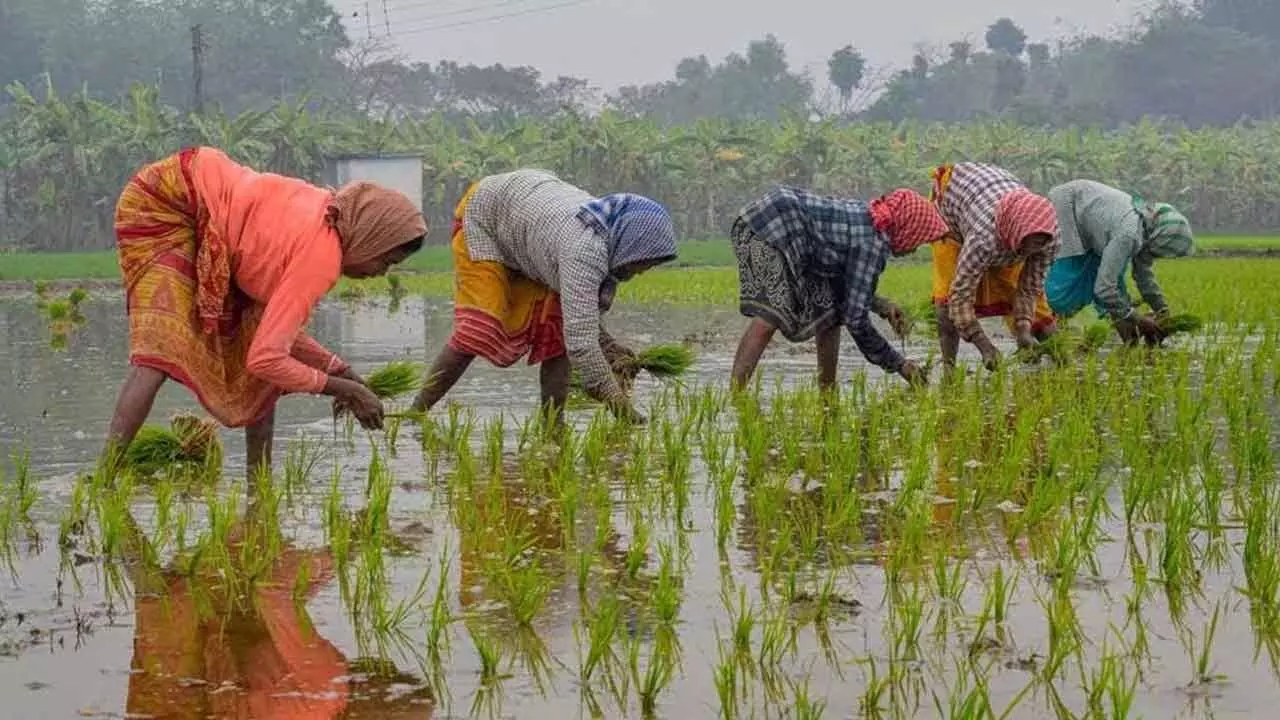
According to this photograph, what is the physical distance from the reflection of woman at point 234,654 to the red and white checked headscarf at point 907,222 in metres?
3.64

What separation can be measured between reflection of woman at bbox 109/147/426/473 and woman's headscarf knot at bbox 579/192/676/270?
859 millimetres

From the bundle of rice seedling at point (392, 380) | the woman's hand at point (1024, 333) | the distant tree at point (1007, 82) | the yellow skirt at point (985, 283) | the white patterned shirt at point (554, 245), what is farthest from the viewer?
the distant tree at point (1007, 82)

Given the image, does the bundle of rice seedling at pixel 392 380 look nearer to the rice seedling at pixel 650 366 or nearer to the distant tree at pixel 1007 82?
the rice seedling at pixel 650 366

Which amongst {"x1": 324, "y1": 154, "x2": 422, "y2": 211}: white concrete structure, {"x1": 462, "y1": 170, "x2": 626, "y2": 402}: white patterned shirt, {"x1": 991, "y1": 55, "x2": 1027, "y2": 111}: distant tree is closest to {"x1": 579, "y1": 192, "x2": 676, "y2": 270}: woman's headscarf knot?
{"x1": 462, "y1": 170, "x2": 626, "y2": 402}: white patterned shirt

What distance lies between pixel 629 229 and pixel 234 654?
2.83 meters

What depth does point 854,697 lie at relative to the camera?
3.17m

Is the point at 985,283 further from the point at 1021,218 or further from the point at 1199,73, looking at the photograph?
the point at 1199,73

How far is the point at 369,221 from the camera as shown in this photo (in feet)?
16.8

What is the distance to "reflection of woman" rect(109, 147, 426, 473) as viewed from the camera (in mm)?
5066

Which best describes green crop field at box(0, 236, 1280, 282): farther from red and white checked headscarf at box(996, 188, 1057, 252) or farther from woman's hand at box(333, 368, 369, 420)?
woman's hand at box(333, 368, 369, 420)

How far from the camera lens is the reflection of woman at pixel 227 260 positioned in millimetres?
5066

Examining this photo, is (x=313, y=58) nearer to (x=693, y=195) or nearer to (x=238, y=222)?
Result: (x=693, y=195)

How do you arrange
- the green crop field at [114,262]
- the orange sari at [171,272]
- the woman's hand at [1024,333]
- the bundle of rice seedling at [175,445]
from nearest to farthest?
the orange sari at [171,272], the bundle of rice seedling at [175,445], the woman's hand at [1024,333], the green crop field at [114,262]

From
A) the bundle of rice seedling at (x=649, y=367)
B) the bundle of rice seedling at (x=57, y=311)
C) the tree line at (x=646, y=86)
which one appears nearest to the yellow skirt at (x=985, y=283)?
the bundle of rice seedling at (x=649, y=367)
